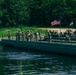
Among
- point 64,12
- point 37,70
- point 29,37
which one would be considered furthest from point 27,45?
point 64,12

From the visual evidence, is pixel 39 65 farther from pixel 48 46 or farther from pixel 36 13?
pixel 36 13

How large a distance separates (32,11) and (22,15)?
8663mm

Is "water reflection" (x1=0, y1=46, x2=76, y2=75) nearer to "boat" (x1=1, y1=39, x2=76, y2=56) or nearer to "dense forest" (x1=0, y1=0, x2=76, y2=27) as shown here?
"boat" (x1=1, y1=39, x2=76, y2=56)

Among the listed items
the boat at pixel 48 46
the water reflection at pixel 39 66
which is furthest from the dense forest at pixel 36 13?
the water reflection at pixel 39 66

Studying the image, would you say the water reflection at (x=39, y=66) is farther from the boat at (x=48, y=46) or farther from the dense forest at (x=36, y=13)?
the dense forest at (x=36, y=13)

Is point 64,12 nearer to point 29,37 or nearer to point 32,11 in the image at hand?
point 32,11

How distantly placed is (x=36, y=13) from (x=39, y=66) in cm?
8457

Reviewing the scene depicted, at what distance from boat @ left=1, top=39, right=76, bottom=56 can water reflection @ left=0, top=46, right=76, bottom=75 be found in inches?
53.3

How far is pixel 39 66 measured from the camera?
48375 millimetres

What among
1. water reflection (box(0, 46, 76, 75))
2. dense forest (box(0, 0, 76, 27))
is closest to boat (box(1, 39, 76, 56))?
water reflection (box(0, 46, 76, 75))

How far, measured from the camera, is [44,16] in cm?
13075

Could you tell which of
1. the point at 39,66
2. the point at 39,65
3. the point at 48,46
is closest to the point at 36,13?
the point at 48,46

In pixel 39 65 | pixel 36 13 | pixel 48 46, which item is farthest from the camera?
pixel 36 13

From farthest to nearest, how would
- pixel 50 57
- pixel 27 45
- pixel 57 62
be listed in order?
pixel 27 45
pixel 50 57
pixel 57 62
